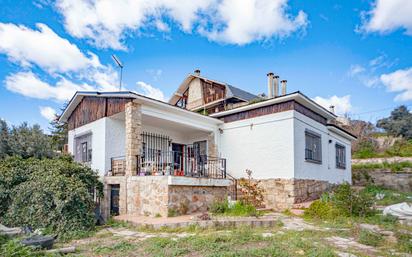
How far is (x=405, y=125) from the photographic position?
75.8ft

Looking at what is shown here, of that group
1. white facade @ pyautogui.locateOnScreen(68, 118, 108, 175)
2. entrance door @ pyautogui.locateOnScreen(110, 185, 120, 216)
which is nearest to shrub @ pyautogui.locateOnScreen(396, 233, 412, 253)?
entrance door @ pyautogui.locateOnScreen(110, 185, 120, 216)

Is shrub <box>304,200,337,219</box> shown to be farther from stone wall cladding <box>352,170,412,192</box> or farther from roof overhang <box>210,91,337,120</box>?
stone wall cladding <box>352,170,412,192</box>

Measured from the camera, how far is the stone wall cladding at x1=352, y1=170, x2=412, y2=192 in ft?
55.1

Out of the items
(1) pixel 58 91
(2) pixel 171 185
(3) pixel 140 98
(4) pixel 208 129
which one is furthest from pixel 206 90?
(2) pixel 171 185

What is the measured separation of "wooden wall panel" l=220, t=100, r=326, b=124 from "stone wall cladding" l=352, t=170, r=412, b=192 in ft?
22.5

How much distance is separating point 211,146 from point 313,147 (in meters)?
4.70

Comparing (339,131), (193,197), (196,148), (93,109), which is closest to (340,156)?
(339,131)

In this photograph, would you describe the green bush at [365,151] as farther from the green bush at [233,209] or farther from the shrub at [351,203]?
the green bush at [233,209]

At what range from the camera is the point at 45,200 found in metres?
7.78

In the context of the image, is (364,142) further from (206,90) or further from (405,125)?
(206,90)

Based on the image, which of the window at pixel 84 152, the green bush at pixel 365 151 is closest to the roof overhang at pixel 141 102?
the window at pixel 84 152

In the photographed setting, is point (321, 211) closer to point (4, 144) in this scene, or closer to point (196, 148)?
point (196, 148)

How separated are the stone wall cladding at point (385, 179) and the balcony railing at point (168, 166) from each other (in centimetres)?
1105

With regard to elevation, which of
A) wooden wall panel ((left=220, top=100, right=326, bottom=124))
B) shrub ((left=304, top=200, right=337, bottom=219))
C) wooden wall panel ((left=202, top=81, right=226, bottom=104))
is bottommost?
shrub ((left=304, top=200, right=337, bottom=219))
